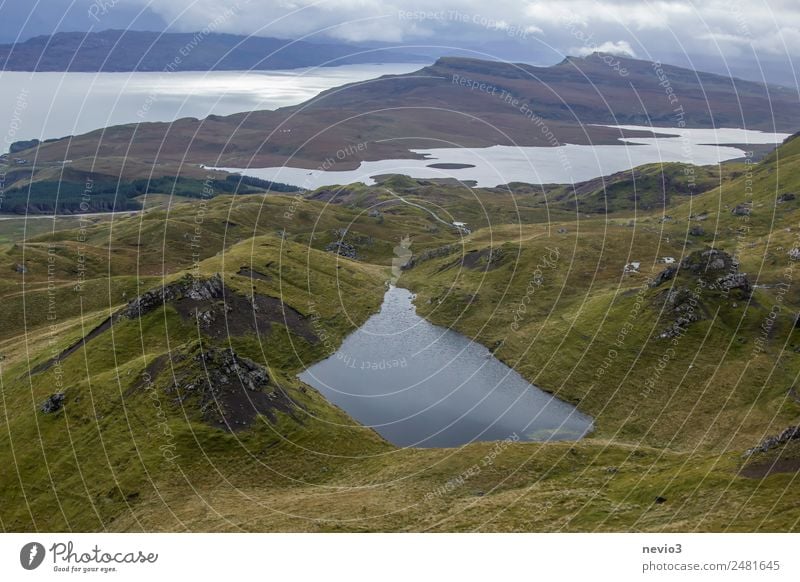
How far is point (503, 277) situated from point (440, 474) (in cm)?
10407

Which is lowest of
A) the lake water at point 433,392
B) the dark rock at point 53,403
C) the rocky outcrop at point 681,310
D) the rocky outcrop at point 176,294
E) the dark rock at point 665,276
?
the lake water at point 433,392

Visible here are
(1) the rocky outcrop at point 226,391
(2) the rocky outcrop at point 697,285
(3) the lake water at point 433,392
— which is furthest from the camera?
(2) the rocky outcrop at point 697,285

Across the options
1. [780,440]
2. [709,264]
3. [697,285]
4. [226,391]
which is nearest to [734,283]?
[709,264]

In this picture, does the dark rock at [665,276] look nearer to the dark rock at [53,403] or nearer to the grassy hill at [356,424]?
the grassy hill at [356,424]

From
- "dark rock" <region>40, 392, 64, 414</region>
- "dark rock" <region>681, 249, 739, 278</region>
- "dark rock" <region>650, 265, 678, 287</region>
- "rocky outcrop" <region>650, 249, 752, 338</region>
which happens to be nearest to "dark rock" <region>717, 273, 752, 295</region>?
"rocky outcrop" <region>650, 249, 752, 338</region>

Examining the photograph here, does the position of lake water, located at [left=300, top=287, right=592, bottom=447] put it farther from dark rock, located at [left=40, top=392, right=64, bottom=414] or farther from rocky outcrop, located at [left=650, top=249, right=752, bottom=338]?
dark rock, located at [left=40, top=392, right=64, bottom=414]

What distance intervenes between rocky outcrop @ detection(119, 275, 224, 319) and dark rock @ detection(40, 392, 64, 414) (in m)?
29.8

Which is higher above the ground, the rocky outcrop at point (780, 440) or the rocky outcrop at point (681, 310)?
the rocky outcrop at point (681, 310)

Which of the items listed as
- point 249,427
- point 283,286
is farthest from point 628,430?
point 283,286

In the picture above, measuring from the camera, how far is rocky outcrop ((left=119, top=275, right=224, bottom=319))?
133m

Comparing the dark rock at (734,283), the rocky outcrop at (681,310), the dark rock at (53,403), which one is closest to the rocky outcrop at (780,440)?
the rocky outcrop at (681,310)

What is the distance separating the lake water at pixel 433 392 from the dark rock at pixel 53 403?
44604mm

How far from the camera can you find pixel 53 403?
102438 mm

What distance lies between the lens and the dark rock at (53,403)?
3994 inches
